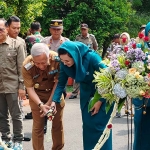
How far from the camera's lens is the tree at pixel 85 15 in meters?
13.3

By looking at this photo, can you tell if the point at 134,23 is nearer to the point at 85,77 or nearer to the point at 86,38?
the point at 86,38

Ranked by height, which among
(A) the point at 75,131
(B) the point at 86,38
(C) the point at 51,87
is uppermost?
(B) the point at 86,38

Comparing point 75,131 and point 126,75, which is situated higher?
point 126,75

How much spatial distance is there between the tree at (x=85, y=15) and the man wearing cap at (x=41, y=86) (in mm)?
8004

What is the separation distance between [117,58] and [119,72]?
16 cm

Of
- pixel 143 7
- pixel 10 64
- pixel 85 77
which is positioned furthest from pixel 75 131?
pixel 143 7

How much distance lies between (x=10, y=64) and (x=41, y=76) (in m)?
0.69

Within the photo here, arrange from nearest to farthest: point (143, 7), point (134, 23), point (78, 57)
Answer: point (78, 57)
point (134, 23)
point (143, 7)

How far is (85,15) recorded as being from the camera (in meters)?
13.5

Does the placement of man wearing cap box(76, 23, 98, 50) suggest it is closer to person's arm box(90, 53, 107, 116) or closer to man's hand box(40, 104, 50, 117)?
man's hand box(40, 104, 50, 117)

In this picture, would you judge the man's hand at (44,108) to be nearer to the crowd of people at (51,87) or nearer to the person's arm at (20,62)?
the crowd of people at (51,87)

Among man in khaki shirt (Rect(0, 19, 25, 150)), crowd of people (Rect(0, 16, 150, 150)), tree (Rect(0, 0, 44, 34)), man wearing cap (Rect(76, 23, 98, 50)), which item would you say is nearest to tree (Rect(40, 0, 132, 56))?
tree (Rect(0, 0, 44, 34))

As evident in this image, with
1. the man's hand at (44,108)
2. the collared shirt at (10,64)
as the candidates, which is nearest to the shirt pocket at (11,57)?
the collared shirt at (10,64)

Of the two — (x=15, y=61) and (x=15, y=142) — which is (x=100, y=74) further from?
(x=15, y=142)
